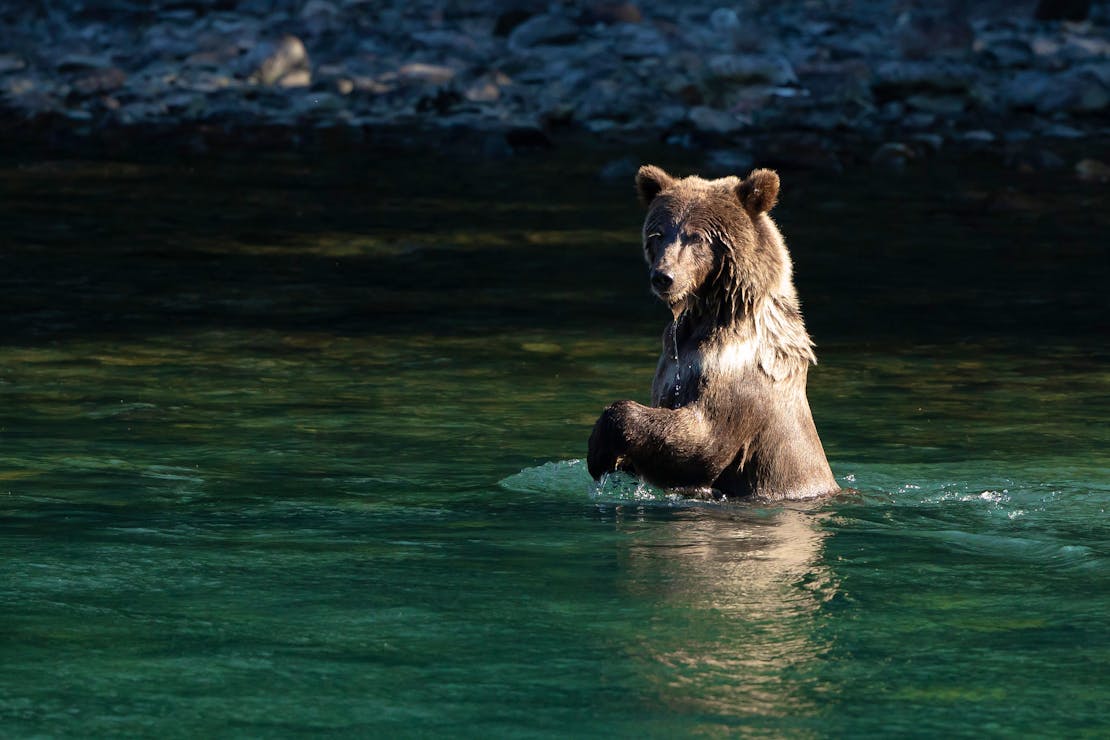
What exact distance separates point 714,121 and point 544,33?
22.4 feet

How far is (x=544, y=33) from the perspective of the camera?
31656mm

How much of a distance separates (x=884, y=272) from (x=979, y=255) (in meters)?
1.15

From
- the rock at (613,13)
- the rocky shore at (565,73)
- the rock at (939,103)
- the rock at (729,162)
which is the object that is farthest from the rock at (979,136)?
the rock at (613,13)

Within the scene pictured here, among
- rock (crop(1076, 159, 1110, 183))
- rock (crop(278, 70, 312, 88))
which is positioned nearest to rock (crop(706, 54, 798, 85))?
rock (crop(278, 70, 312, 88))

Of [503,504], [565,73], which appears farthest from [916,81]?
[503,504]

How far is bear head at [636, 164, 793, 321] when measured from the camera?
26.3ft

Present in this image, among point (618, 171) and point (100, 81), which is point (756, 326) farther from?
point (100, 81)

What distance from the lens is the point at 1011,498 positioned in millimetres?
8414

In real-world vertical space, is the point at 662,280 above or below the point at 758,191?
below

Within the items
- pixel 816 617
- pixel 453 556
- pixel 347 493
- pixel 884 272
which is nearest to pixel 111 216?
pixel 884 272

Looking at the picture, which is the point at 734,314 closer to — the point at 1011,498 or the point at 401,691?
the point at 1011,498

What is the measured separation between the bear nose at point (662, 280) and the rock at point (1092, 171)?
1409 cm

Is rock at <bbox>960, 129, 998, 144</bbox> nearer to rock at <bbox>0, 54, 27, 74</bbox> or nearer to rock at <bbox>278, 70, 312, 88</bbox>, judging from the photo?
rock at <bbox>278, 70, 312, 88</bbox>

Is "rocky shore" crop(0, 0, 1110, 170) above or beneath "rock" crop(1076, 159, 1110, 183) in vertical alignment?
above
